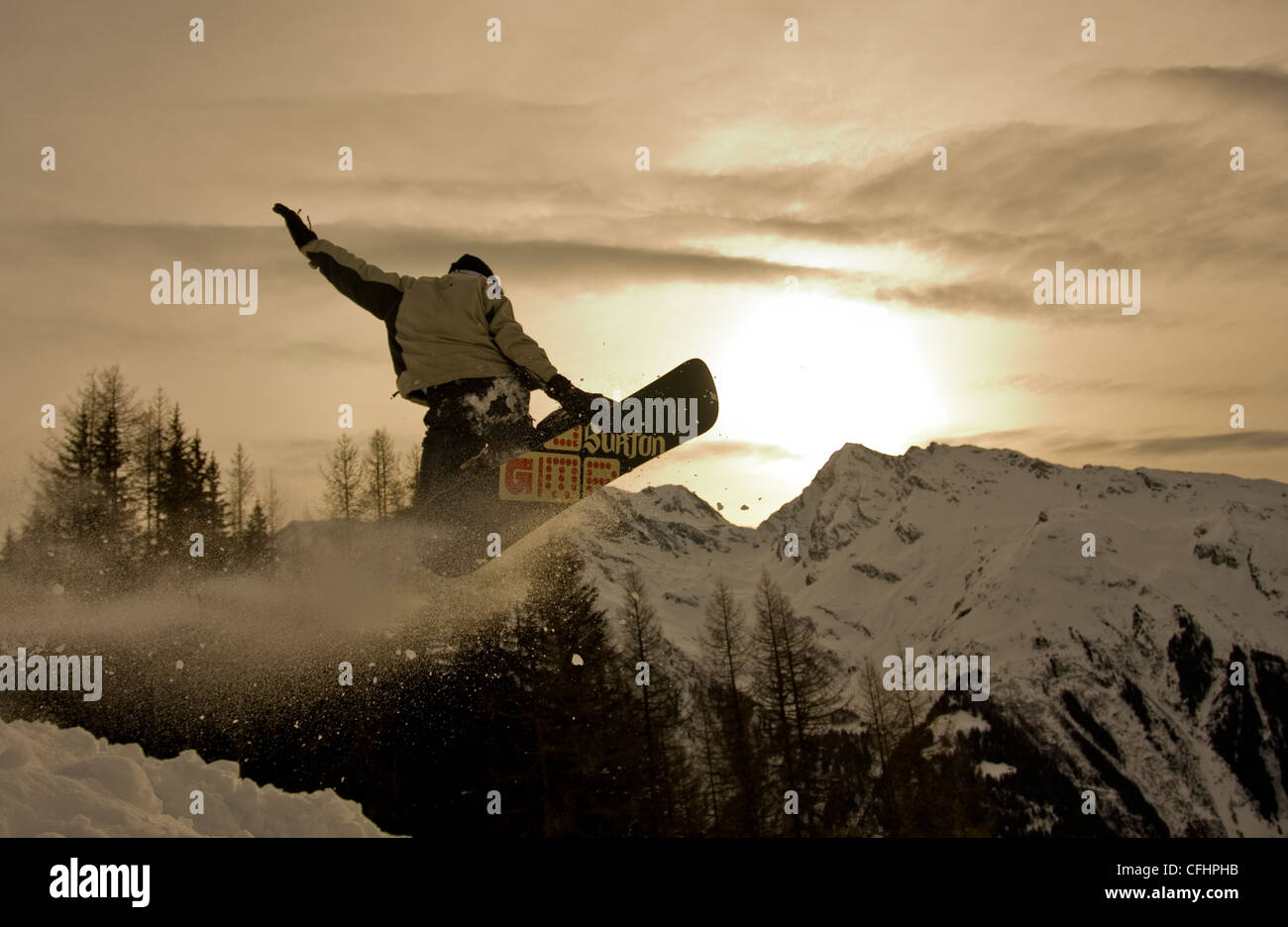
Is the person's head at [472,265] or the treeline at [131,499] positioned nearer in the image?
the person's head at [472,265]

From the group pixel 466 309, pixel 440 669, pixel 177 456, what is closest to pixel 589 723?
pixel 440 669

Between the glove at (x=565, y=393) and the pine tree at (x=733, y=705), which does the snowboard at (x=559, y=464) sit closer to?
the glove at (x=565, y=393)

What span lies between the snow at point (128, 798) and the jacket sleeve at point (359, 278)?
4083mm

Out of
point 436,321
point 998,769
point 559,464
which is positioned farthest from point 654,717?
point 998,769

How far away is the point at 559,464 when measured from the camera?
10.6 metres

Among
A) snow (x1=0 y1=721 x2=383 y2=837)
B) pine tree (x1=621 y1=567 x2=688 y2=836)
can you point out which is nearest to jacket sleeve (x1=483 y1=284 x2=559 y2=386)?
snow (x1=0 y1=721 x2=383 y2=837)

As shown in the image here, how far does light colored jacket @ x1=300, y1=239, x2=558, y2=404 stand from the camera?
332 inches

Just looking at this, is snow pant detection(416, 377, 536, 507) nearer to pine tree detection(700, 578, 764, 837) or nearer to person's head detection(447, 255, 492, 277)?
person's head detection(447, 255, 492, 277)

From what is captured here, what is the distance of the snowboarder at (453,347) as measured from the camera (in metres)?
8.45

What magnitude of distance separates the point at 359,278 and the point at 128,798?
4.48 m

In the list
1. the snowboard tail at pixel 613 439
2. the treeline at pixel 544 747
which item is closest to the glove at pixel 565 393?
the snowboard tail at pixel 613 439

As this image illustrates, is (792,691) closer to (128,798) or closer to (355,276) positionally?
(355,276)

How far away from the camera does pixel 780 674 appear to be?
34250mm
